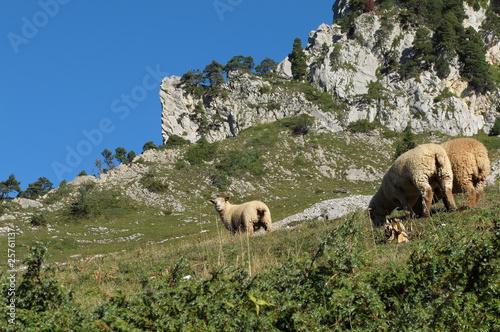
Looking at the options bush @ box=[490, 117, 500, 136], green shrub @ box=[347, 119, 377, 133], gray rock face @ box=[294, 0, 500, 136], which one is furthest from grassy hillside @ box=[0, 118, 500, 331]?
bush @ box=[490, 117, 500, 136]

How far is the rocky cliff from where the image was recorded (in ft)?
291

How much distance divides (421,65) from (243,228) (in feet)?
292

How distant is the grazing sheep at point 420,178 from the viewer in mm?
12453

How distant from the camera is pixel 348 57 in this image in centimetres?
10269

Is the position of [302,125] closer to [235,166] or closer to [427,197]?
[235,166]

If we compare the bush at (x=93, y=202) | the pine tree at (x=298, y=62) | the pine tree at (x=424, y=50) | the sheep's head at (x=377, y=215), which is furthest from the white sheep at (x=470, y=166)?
the pine tree at (x=298, y=62)

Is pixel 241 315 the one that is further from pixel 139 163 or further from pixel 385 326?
pixel 139 163

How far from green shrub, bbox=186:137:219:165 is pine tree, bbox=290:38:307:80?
123 ft

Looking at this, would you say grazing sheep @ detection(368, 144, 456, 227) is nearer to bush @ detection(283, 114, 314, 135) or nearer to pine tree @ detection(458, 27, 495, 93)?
bush @ detection(283, 114, 314, 135)

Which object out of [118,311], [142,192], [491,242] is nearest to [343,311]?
[491,242]

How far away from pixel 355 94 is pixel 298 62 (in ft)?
61.9

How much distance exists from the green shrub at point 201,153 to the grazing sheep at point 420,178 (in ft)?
196

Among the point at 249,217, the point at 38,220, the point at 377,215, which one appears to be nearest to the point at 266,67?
the point at 38,220

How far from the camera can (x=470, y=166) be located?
12414 mm
